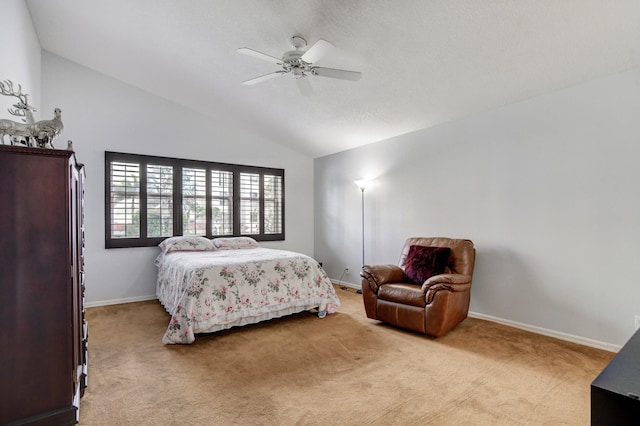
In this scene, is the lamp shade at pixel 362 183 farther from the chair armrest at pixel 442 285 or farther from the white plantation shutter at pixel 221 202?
the chair armrest at pixel 442 285

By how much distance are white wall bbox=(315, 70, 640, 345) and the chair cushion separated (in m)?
1.10

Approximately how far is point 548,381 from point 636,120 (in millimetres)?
2350

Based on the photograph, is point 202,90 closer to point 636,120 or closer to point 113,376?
point 113,376

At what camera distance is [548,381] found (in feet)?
7.86

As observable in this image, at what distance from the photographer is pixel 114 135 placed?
4762 millimetres

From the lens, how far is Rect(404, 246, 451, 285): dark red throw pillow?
12.0 ft

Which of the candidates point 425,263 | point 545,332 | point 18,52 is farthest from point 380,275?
point 18,52

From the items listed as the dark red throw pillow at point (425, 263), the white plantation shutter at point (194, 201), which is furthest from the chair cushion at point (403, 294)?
the white plantation shutter at point (194, 201)

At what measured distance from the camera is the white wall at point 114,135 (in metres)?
4.47

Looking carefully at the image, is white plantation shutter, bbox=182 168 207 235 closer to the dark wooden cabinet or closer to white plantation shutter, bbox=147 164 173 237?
white plantation shutter, bbox=147 164 173 237

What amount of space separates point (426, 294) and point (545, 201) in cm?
159

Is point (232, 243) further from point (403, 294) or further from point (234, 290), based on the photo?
point (403, 294)

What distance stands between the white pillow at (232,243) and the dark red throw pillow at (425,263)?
8.43 ft

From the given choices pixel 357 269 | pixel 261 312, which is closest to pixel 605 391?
pixel 261 312
